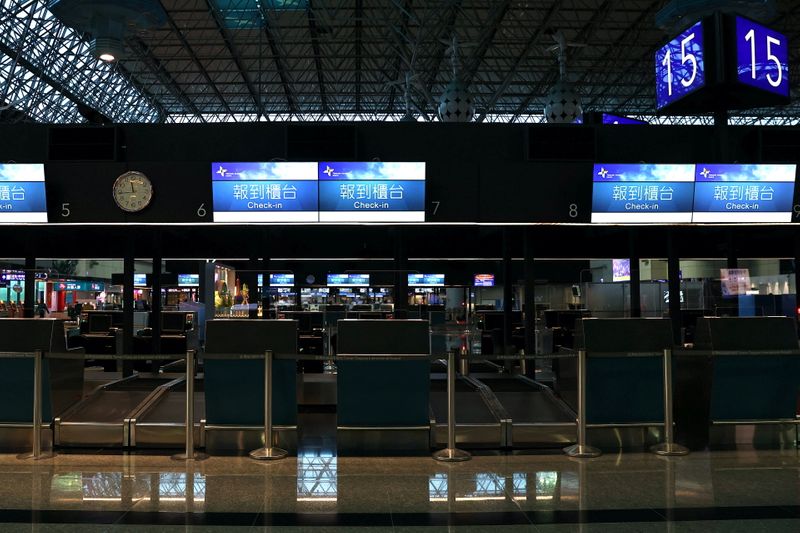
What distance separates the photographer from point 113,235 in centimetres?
920

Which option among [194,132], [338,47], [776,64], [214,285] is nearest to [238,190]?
[194,132]

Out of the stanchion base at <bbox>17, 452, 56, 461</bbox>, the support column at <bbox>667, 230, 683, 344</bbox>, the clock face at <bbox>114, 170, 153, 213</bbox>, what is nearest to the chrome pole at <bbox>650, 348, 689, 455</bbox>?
the support column at <bbox>667, 230, 683, 344</bbox>

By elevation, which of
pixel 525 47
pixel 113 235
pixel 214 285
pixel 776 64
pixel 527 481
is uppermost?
pixel 525 47

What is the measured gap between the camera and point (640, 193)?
6.84 m

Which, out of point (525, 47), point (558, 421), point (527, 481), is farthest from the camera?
point (525, 47)

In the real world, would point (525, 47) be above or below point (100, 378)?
above

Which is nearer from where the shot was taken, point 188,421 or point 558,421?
point 188,421

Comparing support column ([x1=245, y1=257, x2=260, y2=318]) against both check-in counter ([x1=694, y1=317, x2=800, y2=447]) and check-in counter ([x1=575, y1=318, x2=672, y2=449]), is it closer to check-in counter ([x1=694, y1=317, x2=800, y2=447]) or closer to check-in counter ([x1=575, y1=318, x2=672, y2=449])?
check-in counter ([x1=575, y1=318, x2=672, y2=449])

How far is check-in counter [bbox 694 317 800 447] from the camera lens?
5547 millimetres

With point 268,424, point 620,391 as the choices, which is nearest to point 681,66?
point 620,391

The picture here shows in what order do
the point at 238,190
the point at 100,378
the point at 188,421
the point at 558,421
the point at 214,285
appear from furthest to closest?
the point at 214,285
the point at 100,378
the point at 238,190
the point at 558,421
the point at 188,421

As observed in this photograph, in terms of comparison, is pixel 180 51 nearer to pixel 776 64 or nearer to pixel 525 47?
pixel 525 47

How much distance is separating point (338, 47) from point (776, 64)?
76.5ft

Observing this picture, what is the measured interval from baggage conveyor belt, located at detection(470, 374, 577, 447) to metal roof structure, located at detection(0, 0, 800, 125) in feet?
45.7
